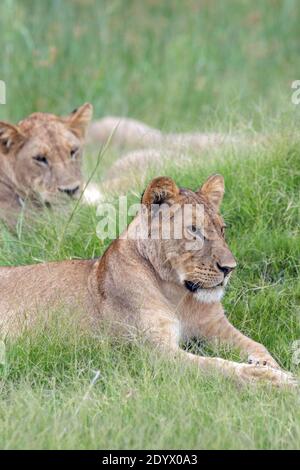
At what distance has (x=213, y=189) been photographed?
5.29 metres

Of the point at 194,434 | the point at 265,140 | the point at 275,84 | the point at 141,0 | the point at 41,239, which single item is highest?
the point at 141,0

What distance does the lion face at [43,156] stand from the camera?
6648 mm

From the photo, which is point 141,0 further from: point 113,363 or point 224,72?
point 113,363

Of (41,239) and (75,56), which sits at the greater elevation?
(75,56)

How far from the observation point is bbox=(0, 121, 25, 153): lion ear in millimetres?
6773

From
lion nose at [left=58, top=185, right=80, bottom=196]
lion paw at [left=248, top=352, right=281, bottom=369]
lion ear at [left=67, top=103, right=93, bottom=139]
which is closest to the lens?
lion paw at [left=248, top=352, right=281, bottom=369]

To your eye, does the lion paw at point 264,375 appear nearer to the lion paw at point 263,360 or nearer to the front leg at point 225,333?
the lion paw at point 263,360

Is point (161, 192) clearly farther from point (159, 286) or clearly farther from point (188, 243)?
point (159, 286)

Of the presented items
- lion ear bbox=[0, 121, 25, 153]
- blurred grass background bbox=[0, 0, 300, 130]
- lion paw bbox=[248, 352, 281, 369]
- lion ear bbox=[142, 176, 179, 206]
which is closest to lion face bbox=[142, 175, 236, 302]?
lion ear bbox=[142, 176, 179, 206]

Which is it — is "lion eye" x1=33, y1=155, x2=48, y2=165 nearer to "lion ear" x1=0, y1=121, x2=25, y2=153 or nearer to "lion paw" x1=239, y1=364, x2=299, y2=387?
"lion ear" x1=0, y1=121, x2=25, y2=153

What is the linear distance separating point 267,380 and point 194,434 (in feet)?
2.02

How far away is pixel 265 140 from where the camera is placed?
21.7 feet

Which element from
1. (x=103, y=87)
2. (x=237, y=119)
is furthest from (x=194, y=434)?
(x=103, y=87)

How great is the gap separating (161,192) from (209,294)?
45 cm
